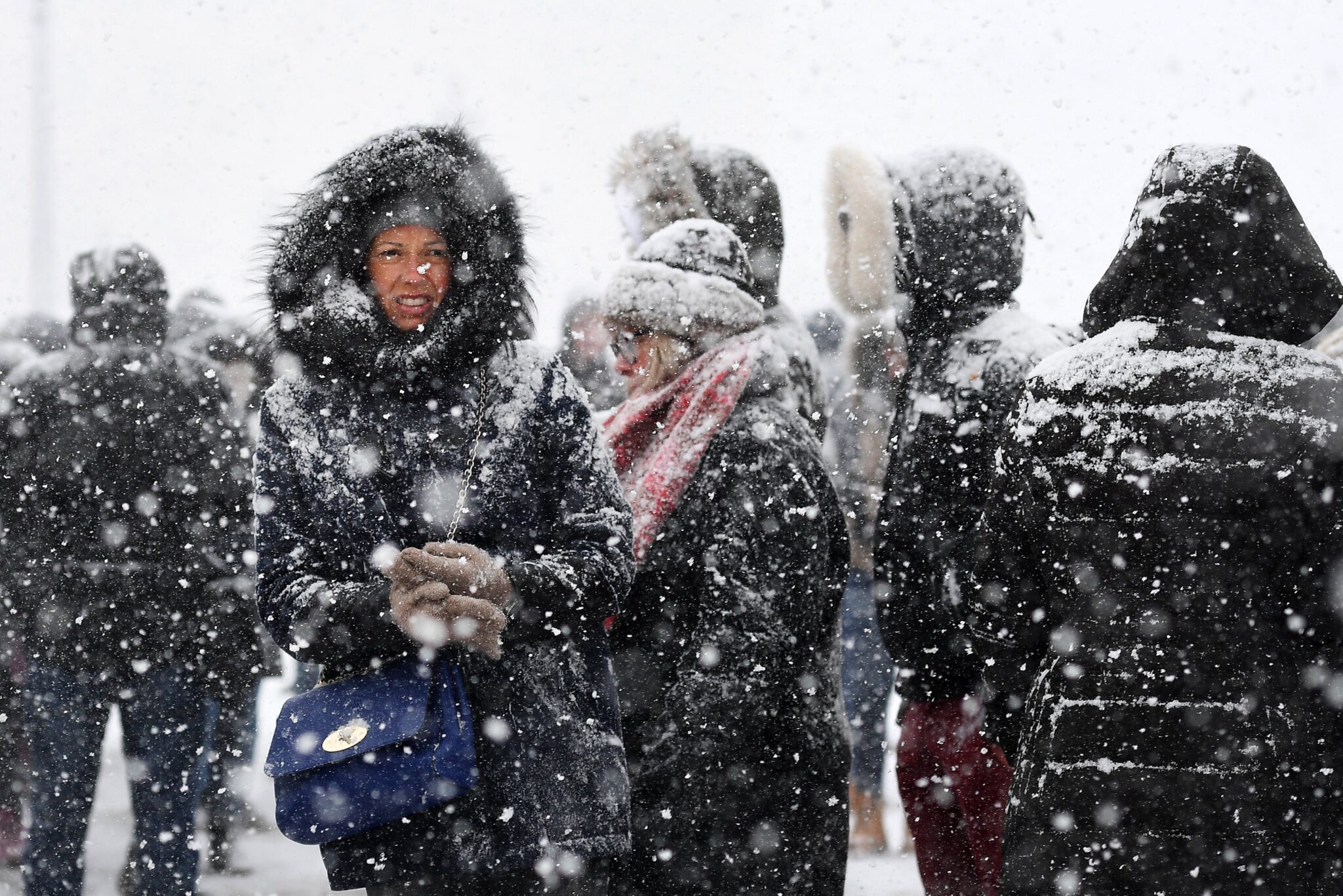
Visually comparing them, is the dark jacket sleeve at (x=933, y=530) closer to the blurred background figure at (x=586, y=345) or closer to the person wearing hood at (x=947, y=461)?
the person wearing hood at (x=947, y=461)

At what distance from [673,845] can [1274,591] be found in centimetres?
147

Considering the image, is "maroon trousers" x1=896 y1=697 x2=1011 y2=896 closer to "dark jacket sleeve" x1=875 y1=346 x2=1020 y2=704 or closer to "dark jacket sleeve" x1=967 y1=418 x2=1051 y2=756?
"dark jacket sleeve" x1=875 y1=346 x2=1020 y2=704

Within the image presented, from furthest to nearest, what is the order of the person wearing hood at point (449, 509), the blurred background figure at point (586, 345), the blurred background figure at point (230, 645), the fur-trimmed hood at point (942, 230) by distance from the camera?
the blurred background figure at point (586, 345) < the blurred background figure at point (230, 645) < the fur-trimmed hood at point (942, 230) < the person wearing hood at point (449, 509)

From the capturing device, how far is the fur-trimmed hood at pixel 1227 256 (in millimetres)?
2762

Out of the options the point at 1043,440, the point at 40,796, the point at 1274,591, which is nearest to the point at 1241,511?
the point at 1274,591

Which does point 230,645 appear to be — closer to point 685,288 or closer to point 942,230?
point 685,288

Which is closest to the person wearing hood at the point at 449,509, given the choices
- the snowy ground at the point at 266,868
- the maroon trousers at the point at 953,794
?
the maroon trousers at the point at 953,794

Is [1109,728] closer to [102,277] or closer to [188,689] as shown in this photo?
[188,689]

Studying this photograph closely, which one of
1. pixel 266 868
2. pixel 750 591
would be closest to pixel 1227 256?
pixel 750 591

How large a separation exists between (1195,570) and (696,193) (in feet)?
7.30

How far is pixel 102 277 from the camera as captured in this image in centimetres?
490

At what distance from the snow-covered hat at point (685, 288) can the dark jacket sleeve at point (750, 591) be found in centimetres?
45

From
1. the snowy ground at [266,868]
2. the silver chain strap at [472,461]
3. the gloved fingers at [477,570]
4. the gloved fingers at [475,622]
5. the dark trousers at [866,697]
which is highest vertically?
the silver chain strap at [472,461]

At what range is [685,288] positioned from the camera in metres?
3.82
